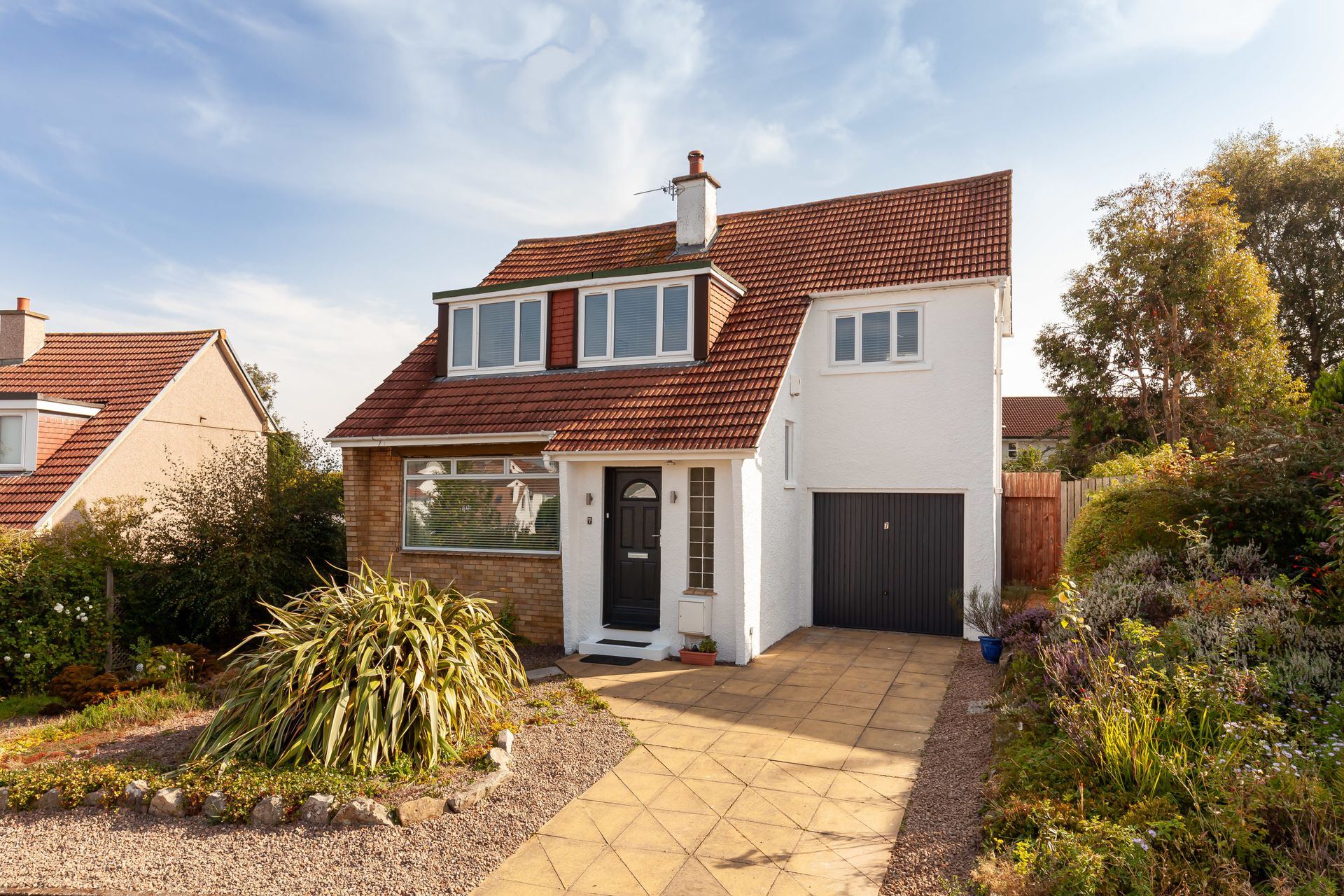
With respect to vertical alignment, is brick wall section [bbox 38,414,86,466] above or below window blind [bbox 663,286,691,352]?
below

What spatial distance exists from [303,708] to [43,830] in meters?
1.75

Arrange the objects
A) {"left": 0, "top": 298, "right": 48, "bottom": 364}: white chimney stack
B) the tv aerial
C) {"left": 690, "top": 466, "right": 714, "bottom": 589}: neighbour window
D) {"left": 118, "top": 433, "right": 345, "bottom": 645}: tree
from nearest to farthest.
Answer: {"left": 690, "top": 466, "right": 714, "bottom": 589}: neighbour window → {"left": 118, "top": 433, "right": 345, "bottom": 645}: tree → the tv aerial → {"left": 0, "top": 298, "right": 48, "bottom": 364}: white chimney stack

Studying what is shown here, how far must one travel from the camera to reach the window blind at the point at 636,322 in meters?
12.0

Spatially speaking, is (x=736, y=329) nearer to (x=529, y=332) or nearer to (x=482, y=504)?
(x=529, y=332)

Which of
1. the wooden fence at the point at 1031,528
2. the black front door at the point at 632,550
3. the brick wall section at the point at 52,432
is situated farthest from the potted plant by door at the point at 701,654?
the brick wall section at the point at 52,432

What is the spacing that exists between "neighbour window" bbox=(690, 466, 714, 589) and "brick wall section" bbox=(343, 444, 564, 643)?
2.25 m

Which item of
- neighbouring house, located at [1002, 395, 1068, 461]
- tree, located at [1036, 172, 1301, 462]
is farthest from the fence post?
neighbouring house, located at [1002, 395, 1068, 461]

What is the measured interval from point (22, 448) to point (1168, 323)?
28.3 meters

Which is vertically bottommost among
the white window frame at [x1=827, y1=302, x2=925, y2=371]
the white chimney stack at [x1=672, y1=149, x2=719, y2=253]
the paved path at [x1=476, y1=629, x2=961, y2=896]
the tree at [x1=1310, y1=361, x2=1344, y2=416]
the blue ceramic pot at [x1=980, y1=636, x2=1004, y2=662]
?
the paved path at [x1=476, y1=629, x2=961, y2=896]

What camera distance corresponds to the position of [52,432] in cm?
1404

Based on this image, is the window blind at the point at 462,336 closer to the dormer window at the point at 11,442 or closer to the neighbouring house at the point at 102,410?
the neighbouring house at the point at 102,410

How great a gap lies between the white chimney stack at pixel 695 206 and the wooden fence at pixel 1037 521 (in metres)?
7.09

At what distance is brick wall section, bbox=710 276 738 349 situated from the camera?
11.7 meters

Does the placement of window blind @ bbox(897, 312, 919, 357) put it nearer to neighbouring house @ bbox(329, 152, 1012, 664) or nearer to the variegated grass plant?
neighbouring house @ bbox(329, 152, 1012, 664)
